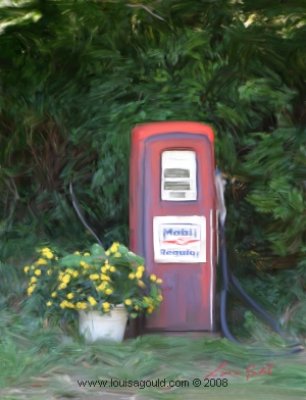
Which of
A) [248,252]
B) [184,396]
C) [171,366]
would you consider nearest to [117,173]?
[248,252]

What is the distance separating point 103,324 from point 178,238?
929 mm

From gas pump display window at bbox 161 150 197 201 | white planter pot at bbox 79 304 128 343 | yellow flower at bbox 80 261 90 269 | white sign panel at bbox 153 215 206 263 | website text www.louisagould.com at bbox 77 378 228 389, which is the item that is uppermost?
gas pump display window at bbox 161 150 197 201

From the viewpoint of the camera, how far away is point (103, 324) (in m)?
6.37

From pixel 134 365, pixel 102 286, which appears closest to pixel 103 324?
pixel 102 286

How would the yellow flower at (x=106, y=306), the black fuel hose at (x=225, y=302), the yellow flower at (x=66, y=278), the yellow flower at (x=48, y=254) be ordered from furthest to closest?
the yellow flower at (x=48, y=254), the black fuel hose at (x=225, y=302), the yellow flower at (x=66, y=278), the yellow flower at (x=106, y=306)

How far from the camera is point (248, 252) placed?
8.22 m

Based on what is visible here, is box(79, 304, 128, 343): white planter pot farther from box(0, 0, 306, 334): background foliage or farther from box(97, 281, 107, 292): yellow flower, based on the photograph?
box(0, 0, 306, 334): background foliage

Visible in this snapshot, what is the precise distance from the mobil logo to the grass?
77 centimetres

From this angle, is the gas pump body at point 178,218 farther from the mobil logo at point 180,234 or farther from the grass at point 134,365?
the grass at point 134,365

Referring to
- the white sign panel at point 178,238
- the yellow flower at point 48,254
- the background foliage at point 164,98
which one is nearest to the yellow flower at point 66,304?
the yellow flower at point 48,254
